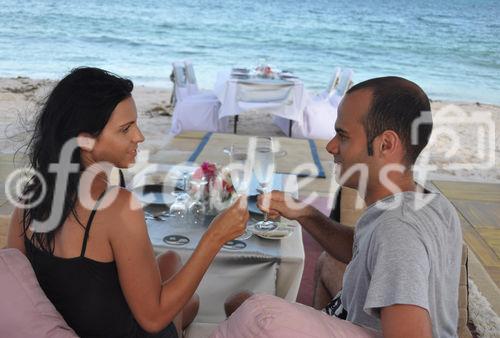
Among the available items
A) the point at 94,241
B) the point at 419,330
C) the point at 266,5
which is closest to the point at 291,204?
the point at 94,241

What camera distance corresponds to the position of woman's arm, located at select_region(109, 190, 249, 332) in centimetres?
136

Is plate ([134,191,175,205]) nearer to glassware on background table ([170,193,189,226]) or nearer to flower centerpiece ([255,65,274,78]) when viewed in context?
glassware on background table ([170,193,189,226])

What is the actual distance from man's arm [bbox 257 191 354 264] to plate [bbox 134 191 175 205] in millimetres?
563

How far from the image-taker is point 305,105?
6.17 metres

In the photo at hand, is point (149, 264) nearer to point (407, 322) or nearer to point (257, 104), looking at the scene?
point (407, 322)

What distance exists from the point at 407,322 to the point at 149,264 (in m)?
0.65

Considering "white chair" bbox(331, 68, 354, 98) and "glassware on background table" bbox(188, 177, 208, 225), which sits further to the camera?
"white chair" bbox(331, 68, 354, 98)

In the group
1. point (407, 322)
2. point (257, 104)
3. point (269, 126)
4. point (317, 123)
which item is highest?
point (407, 322)

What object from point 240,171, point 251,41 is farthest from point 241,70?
point 251,41

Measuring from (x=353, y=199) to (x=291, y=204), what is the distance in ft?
2.41

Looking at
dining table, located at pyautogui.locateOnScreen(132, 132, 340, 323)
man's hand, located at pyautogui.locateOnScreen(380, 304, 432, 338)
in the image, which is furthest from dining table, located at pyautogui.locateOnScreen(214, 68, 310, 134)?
man's hand, located at pyautogui.locateOnScreen(380, 304, 432, 338)

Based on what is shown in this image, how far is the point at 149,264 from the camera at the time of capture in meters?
1.40

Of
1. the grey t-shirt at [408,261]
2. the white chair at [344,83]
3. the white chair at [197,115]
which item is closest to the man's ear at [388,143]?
the grey t-shirt at [408,261]

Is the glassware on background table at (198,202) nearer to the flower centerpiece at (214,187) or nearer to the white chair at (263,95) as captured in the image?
the flower centerpiece at (214,187)
